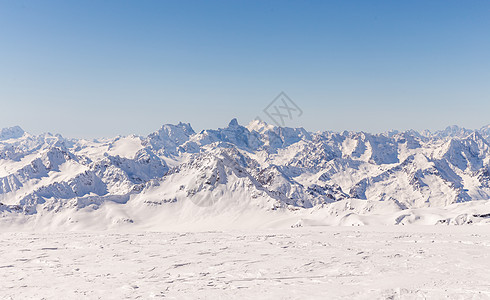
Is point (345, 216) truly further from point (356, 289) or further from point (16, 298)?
point (16, 298)

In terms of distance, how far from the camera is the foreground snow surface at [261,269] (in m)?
24.3

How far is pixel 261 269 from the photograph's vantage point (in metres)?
30.8

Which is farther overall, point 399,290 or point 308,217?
point 308,217

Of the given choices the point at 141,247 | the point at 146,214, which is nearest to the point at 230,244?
the point at 141,247

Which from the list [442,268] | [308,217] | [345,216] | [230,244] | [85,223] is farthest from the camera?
[85,223]

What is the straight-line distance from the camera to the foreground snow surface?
24.3 m

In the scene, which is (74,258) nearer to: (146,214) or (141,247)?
(141,247)

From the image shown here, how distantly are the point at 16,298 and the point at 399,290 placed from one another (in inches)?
1088

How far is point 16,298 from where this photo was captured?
25.1 m

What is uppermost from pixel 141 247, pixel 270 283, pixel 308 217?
pixel 270 283

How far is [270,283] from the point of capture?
26.4 meters

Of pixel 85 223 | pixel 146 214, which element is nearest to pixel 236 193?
pixel 146 214

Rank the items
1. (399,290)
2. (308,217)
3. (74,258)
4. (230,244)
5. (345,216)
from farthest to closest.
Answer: (308,217), (345,216), (230,244), (74,258), (399,290)

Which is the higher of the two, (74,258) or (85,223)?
(74,258)
